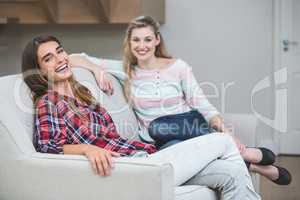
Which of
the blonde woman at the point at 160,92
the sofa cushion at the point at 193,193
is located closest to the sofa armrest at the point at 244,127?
the blonde woman at the point at 160,92

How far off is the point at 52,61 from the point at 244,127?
109 cm

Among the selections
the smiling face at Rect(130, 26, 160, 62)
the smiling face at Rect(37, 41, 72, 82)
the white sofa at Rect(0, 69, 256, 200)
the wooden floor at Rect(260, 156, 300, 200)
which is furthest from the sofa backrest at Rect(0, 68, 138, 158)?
the wooden floor at Rect(260, 156, 300, 200)

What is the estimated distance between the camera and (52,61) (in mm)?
2201

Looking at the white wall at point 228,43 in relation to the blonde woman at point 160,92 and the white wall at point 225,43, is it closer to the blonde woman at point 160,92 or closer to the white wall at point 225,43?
the white wall at point 225,43

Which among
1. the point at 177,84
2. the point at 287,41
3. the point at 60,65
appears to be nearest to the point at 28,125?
the point at 60,65

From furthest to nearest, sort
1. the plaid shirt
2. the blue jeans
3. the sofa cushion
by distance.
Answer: the blue jeans
the plaid shirt
the sofa cushion

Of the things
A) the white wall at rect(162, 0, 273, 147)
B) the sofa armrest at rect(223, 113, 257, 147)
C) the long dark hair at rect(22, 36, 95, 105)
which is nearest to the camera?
the long dark hair at rect(22, 36, 95, 105)

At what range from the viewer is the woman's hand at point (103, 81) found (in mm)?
2592

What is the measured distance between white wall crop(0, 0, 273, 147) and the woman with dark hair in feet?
8.07

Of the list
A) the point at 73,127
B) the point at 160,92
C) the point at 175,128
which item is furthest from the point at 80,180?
the point at 160,92

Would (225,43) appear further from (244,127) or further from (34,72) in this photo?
(34,72)

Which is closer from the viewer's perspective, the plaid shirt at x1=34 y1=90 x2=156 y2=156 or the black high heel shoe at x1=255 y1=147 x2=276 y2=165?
the plaid shirt at x1=34 y1=90 x2=156 y2=156

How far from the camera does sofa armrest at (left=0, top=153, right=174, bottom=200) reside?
1.73 m

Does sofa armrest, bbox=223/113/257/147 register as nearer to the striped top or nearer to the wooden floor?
the striped top
